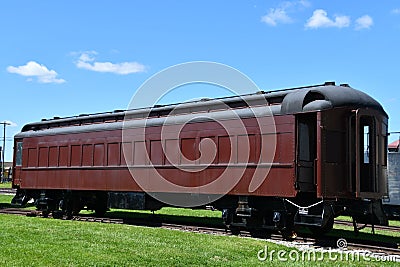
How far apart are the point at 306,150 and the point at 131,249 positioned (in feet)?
18.7

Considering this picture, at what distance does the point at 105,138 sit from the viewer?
20719 millimetres

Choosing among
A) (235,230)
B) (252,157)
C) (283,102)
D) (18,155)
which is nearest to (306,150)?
(283,102)

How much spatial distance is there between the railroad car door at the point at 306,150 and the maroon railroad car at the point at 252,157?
0.09 feet

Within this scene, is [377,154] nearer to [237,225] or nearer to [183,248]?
[237,225]

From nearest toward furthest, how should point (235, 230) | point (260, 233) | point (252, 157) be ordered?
point (252, 157) < point (260, 233) < point (235, 230)

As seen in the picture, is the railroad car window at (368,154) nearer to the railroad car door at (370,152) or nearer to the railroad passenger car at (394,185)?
the railroad car door at (370,152)

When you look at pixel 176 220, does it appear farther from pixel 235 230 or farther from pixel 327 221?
pixel 327 221

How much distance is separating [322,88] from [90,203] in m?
11.9

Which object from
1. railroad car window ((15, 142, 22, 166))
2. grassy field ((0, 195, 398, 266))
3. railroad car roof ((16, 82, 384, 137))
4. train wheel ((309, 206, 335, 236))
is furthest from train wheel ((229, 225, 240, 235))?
railroad car window ((15, 142, 22, 166))

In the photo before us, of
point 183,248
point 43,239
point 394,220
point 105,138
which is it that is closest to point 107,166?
point 105,138

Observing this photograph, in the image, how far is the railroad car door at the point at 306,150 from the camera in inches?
573

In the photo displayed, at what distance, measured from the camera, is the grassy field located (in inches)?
409

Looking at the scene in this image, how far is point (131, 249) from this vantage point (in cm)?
1169

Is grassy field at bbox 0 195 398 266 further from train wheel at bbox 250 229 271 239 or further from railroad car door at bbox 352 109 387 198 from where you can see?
railroad car door at bbox 352 109 387 198
